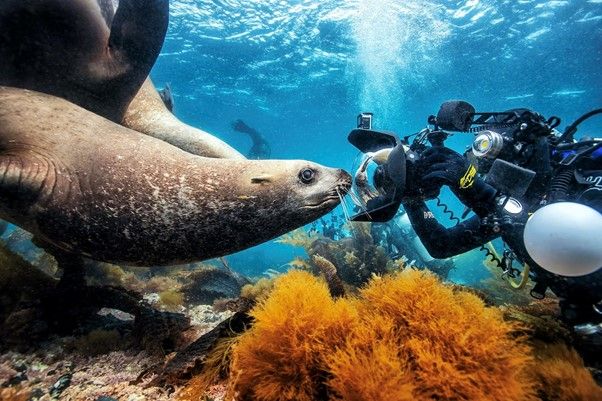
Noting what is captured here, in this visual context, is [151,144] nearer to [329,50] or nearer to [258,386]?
[258,386]

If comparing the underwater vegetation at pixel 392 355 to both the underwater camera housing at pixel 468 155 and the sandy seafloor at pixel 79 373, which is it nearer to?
the sandy seafloor at pixel 79 373

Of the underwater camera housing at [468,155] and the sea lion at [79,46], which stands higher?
the sea lion at [79,46]

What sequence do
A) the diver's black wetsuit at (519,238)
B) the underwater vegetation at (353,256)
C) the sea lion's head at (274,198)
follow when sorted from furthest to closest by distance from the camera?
the underwater vegetation at (353,256) → the diver's black wetsuit at (519,238) → the sea lion's head at (274,198)

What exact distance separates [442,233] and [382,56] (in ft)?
77.3

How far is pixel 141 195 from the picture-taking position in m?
2.71

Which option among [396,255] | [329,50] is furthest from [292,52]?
[396,255]

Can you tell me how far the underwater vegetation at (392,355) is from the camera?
1.86 metres

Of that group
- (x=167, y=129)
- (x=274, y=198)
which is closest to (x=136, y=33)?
(x=167, y=129)

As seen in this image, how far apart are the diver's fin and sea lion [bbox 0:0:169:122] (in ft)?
7.73

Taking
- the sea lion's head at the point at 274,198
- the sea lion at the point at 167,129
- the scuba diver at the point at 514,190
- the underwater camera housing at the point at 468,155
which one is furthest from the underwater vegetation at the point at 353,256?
the sea lion's head at the point at 274,198

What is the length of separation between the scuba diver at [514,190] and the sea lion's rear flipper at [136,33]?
2.36 m

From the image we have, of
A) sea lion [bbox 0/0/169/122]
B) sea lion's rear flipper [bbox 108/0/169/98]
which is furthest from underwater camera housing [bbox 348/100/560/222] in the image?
sea lion [bbox 0/0/169/122]

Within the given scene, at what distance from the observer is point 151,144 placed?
9.99ft

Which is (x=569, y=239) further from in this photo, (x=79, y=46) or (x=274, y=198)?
(x=79, y=46)
